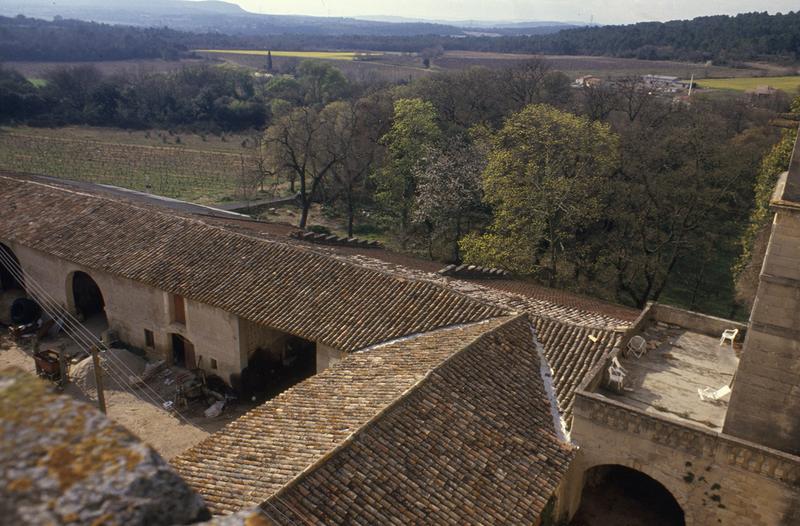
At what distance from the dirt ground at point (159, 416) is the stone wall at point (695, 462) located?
1211 cm

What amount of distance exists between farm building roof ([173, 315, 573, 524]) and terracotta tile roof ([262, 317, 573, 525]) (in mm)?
26

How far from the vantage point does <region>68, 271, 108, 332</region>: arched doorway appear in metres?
27.7

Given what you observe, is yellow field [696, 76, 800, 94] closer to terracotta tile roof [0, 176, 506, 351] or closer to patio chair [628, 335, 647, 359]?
patio chair [628, 335, 647, 359]

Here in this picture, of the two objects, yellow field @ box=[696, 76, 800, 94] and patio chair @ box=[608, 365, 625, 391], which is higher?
yellow field @ box=[696, 76, 800, 94]

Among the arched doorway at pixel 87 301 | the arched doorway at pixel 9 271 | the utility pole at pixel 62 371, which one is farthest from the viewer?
the arched doorway at pixel 9 271

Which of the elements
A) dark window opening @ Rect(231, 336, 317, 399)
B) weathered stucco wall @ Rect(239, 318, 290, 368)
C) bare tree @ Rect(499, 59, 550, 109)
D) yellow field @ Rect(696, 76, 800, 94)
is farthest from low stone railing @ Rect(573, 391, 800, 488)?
yellow field @ Rect(696, 76, 800, 94)

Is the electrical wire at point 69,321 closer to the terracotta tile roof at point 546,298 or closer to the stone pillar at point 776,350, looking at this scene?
the terracotta tile roof at point 546,298

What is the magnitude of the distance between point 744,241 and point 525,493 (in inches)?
1005

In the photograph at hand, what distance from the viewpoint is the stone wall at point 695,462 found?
13641mm

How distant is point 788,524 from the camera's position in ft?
44.9

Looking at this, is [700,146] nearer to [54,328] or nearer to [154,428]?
[154,428]

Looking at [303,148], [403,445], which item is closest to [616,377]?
[403,445]

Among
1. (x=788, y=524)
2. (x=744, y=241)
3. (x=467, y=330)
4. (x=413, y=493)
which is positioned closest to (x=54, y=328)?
(x=467, y=330)

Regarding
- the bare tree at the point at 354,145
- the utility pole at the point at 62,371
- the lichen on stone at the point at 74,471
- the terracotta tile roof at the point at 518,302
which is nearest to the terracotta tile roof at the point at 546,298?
the terracotta tile roof at the point at 518,302
